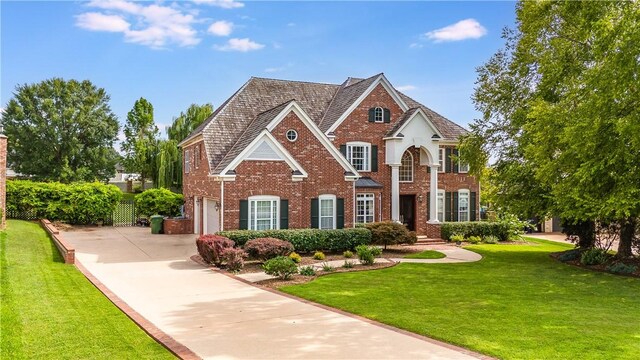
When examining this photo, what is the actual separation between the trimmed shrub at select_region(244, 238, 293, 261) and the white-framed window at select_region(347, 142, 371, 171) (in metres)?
10.0

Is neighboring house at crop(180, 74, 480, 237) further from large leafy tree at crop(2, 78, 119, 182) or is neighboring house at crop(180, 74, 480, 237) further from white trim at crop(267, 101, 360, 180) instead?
large leafy tree at crop(2, 78, 119, 182)

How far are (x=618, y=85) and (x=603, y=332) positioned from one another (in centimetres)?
974

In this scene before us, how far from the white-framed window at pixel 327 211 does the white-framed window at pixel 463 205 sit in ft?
35.8

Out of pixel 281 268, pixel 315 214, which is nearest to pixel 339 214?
pixel 315 214

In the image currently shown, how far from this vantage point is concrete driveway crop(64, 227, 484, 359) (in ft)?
26.6

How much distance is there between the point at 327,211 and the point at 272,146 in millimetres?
4173

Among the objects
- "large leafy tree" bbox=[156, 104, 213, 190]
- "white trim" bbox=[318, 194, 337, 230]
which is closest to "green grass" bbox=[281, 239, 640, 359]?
"white trim" bbox=[318, 194, 337, 230]

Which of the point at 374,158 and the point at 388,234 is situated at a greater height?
the point at 374,158

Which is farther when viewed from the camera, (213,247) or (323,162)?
(323,162)

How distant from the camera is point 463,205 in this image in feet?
99.0

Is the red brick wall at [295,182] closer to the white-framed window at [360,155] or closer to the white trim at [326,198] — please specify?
the white trim at [326,198]

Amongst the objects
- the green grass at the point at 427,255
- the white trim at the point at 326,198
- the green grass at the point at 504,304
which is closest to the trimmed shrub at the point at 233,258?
the green grass at the point at 504,304

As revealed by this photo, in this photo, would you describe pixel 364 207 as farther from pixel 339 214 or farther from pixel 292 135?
pixel 292 135

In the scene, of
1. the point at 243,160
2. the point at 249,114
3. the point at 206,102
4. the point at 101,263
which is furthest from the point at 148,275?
the point at 206,102
